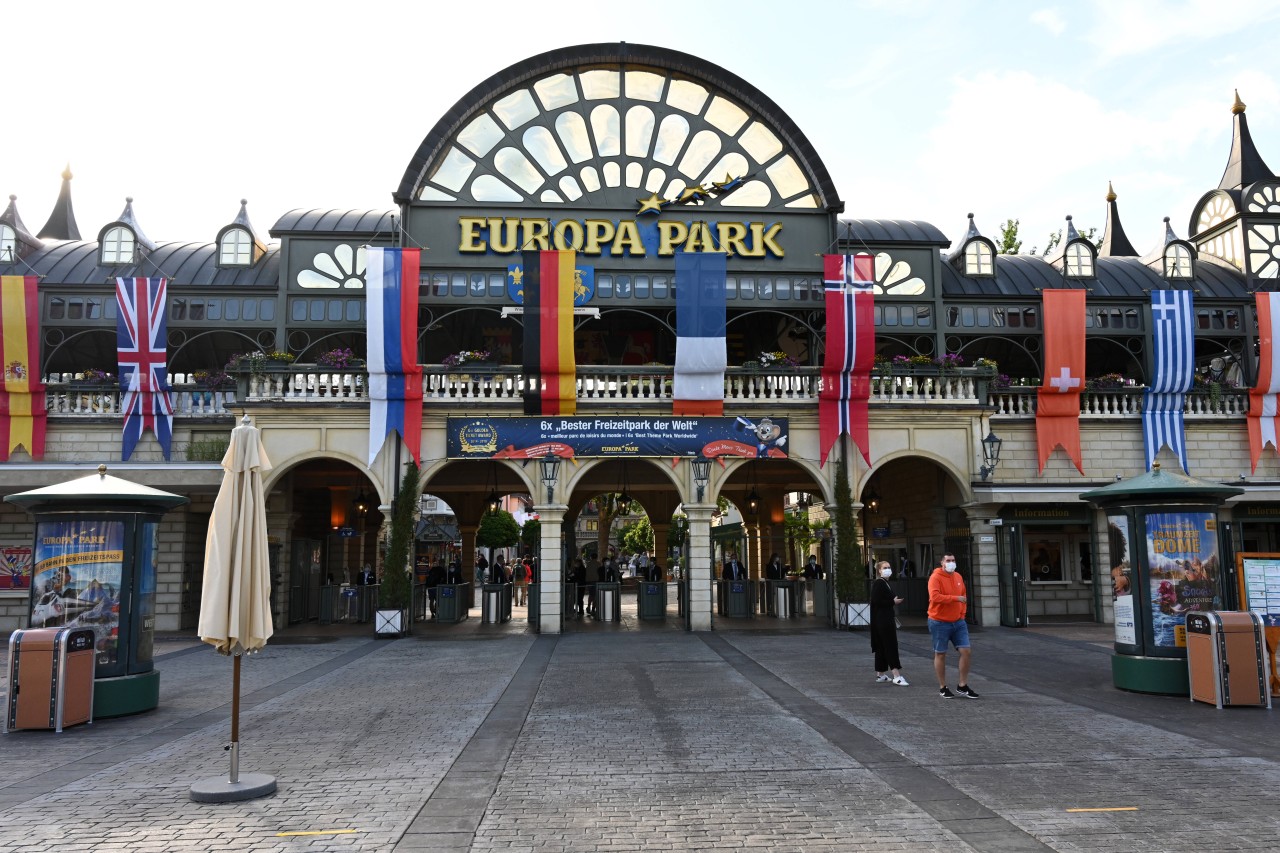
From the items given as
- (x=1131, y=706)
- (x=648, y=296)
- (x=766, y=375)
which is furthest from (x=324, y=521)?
(x=1131, y=706)

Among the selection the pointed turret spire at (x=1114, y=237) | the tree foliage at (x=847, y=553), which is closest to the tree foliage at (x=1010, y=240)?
the pointed turret spire at (x=1114, y=237)

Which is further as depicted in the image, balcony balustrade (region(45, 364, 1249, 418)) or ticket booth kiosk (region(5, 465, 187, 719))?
balcony balustrade (region(45, 364, 1249, 418))

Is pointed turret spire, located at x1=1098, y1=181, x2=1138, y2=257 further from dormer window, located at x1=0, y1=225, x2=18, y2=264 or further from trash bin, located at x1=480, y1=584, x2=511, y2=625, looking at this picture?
dormer window, located at x1=0, y1=225, x2=18, y2=264

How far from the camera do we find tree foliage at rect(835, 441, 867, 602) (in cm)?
2167

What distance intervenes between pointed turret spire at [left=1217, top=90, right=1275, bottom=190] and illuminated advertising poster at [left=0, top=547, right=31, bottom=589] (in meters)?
36.4

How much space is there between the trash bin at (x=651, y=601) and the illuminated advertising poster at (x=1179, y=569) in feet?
46.0

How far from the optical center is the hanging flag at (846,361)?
72.9ft

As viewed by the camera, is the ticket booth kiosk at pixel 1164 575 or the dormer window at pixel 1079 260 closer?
the ticket booth kiosk at pixel 1164 575

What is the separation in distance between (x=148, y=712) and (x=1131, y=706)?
479 inches

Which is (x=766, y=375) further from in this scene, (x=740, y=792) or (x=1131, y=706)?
(x=740, y=792)

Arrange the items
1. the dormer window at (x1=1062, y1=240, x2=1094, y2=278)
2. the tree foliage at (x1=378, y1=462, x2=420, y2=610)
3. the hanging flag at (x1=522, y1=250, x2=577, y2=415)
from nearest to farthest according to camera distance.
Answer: the tree foliage at (x1=378, y1=462, x2=420, y2=610)
the hanging flag at (x1=522, y1=250, x2=577, y2=415)
the dormer window at (x1=1062, y1=240, x2=1094, y2=278)

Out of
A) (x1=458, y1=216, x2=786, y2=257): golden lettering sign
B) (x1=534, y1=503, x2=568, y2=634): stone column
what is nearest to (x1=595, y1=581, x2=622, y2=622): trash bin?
(x1=534, y1=503, x2=568, y2=634): stone column

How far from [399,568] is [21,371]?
35.3 feet

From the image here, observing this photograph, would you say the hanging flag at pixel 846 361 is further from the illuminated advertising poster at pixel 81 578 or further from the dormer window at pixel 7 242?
the dormer window at pixel 7 242
